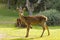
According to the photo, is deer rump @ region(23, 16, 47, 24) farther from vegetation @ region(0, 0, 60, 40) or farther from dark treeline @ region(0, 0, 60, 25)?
dark treeline @ region(0, 0, 60, 25)

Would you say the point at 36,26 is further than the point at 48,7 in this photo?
No

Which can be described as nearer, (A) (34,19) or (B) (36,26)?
(A) (34,19)

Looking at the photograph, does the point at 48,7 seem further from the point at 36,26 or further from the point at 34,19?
the point at 34,19

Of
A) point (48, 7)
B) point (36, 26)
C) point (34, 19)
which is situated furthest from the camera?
point (48, 7)

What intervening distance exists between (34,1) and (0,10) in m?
7.63

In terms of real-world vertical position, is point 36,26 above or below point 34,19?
below

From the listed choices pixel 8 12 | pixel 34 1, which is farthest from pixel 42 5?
pixel 8 12

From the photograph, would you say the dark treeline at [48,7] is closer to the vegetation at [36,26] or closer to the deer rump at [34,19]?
the vegetation at [36,26]

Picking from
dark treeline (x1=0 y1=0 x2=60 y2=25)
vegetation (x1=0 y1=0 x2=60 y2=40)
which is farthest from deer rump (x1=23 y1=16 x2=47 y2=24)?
dark treeline (x1=0 y1=0 x2=60 y2=25)

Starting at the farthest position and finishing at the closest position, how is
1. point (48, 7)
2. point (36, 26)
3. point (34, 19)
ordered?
point (48, 7) → point (36, 26) → point (34, 19)

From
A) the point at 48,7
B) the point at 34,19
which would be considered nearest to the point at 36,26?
the point at 48,7

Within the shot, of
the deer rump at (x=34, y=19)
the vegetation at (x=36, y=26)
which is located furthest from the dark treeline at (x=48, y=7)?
the deer rump at (x=34, y=19)

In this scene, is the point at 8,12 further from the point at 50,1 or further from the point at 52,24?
the point at 52,24

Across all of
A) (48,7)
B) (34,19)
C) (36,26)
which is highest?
(48,7)
